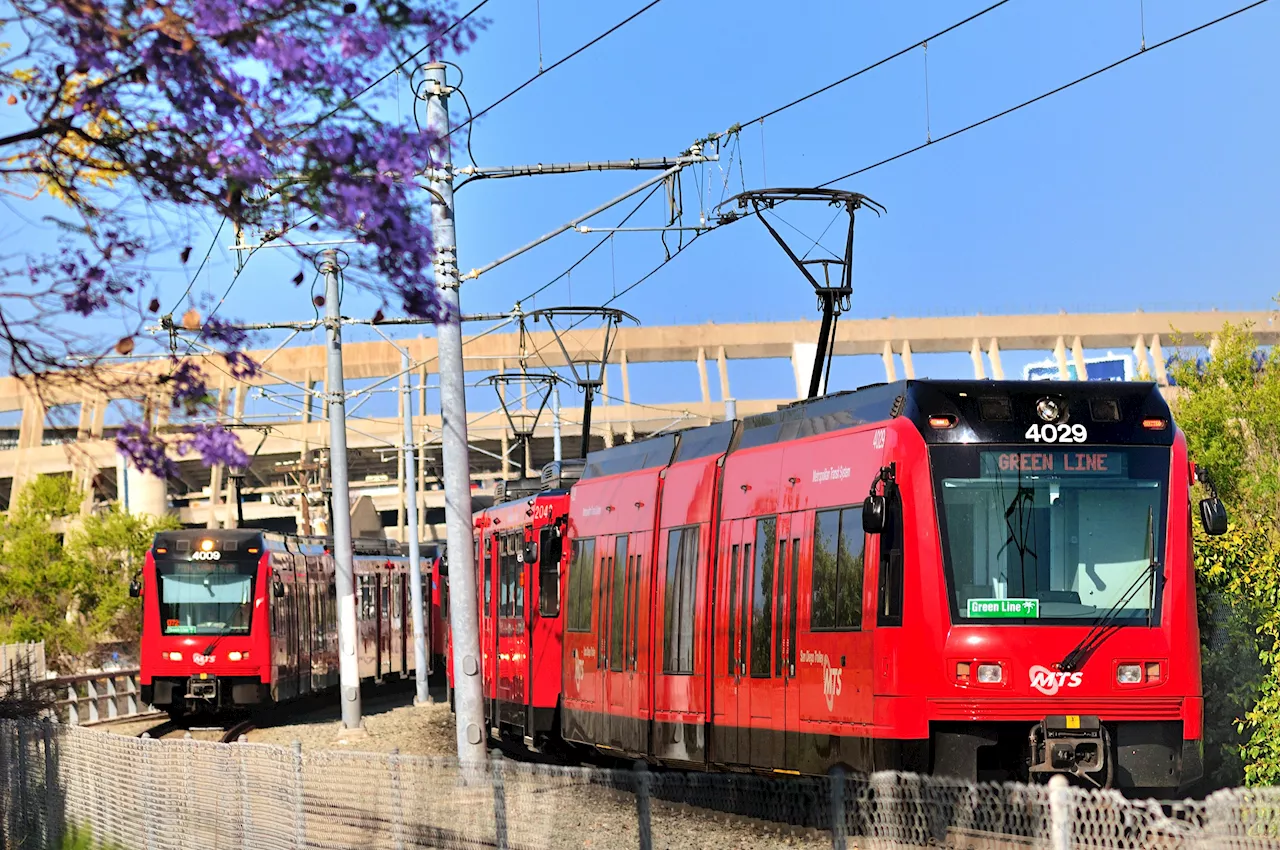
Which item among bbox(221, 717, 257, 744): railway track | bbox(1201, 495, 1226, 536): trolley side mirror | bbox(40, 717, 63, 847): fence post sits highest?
bbox(1201, 495, 1226, 536): trolley side mirror

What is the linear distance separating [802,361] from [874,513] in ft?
221

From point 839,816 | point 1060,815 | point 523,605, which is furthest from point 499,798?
point 523,605

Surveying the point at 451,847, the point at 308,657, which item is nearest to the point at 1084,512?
the point at 451,847

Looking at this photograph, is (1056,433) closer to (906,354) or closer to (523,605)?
(523,605)

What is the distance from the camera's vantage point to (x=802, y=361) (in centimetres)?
7994

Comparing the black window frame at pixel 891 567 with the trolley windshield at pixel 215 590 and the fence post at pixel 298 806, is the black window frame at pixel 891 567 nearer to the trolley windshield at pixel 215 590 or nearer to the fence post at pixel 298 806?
the fence post at pixel 298 806

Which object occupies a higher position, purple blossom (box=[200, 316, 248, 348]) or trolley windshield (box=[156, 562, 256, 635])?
purple blossom (box=[200, 316, 248, 348])

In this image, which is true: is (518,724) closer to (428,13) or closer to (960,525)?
(960,525)

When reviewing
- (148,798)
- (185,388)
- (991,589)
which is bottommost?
(148,798)

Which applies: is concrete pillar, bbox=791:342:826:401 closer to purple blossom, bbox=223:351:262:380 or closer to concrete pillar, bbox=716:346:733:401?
concrete pillar, bbox=716:346:733:401

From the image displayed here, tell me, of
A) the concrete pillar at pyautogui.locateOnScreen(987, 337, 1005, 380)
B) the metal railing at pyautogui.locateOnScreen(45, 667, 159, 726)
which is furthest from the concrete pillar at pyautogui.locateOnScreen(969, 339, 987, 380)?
the metal railing at pyautogui.locateOnScreen(45, 667, 159, 726)

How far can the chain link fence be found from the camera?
727 cm

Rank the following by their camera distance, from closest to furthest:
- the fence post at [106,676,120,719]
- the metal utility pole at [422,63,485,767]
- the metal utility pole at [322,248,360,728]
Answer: the metal utility pole at [422,63,485,767] → the metal utility pole at [322,248,360,728] → the fence post at [106,676,120,719]

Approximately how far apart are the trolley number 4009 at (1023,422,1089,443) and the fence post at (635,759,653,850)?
4852mm
